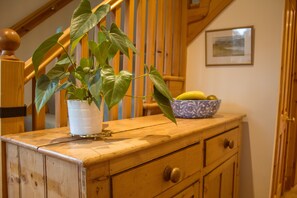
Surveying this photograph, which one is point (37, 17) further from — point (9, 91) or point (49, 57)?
point (9, 91)

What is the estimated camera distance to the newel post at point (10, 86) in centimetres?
82

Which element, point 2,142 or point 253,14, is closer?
point 2,142

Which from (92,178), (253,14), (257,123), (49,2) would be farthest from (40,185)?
(49,2)

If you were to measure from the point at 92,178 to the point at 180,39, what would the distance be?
1.42m

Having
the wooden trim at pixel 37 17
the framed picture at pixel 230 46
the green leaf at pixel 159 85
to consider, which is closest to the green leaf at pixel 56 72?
the green leaf at pixel 159 85

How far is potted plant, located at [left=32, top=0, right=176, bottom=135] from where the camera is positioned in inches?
26.4

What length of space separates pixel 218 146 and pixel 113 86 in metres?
0.75

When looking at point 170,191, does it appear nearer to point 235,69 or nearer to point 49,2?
point 235,69

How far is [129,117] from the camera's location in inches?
53.3

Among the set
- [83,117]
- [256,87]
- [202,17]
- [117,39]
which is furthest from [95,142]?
[202,17]

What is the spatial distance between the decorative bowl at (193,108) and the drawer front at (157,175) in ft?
0.96

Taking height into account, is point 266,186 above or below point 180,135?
below

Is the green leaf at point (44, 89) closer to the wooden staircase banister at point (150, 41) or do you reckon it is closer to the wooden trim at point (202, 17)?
the wooden staircase banister at point (150, 41)

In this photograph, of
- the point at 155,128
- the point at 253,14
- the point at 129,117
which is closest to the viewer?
the point at 155,128
